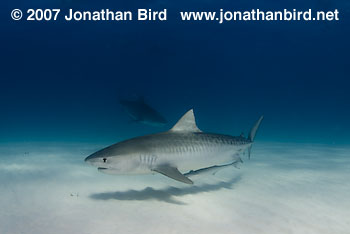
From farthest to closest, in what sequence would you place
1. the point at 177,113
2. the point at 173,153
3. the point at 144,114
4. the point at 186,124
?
the point at 177,113 → the point at 144,114 → the point at 186,124 → the point at 173,153

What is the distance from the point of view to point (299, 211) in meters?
3.41

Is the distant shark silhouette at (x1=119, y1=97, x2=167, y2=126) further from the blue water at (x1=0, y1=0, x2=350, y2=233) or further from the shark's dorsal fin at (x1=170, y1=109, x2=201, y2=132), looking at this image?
the shark's dorsal fin at (x1=170, y1=109, x2=201, y2=132)

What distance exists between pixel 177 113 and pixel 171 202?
6405 cm

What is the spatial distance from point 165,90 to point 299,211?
73.3m

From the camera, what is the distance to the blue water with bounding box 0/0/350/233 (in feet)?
10.9

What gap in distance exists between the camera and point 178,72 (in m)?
66.2

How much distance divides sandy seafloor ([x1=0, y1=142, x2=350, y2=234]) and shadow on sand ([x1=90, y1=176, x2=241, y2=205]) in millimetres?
14

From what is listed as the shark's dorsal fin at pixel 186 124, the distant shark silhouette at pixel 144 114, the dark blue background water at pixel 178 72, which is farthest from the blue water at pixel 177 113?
the distant shark silhouette at pixel 144 114

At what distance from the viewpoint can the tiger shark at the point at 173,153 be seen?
3484 mm

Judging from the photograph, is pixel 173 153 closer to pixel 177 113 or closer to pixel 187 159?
Answer: pixel 187 159

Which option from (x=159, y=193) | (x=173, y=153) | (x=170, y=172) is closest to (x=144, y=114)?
(x=159, y=193)

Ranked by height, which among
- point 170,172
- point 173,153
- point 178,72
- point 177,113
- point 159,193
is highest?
point 178,72

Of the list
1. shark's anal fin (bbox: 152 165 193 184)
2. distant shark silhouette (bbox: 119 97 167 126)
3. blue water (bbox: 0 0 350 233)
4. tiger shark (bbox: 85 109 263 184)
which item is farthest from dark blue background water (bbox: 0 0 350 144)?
shark's anal fin (bbox: 152 165 193 184)

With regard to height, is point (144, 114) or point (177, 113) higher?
point (177, 113)
